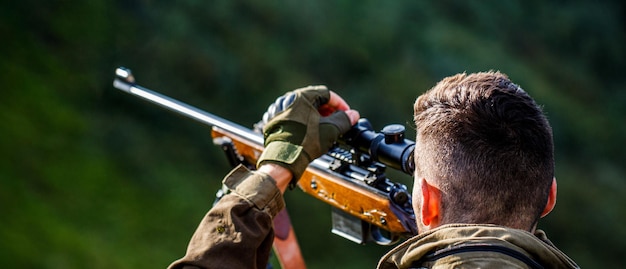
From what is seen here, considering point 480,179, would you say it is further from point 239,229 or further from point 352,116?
point 352,116

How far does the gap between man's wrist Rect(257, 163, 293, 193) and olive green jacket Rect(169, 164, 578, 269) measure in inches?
1.2

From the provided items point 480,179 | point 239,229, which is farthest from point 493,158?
point 239,229

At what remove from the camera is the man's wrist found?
1.80m

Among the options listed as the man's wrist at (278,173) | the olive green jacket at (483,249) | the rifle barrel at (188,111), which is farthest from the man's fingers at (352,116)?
the olive green jacket at (483,249)

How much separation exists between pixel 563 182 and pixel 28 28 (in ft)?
9.72

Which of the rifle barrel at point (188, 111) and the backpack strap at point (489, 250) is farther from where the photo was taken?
the rifle barrel at point (188, 111)

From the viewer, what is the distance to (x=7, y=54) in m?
3.79

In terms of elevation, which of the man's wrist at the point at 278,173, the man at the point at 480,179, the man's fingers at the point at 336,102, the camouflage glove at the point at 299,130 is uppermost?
the man's fingers at the point at 336,102

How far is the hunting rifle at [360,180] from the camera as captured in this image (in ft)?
6.20

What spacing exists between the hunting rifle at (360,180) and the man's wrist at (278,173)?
0.26 meters

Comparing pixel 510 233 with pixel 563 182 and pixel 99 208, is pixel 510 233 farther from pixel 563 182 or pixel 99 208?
pixel 99 208

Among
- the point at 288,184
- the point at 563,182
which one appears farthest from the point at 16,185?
the point at 563,182

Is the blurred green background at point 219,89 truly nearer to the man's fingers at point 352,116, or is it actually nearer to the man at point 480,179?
the man's fingers at point 352,116

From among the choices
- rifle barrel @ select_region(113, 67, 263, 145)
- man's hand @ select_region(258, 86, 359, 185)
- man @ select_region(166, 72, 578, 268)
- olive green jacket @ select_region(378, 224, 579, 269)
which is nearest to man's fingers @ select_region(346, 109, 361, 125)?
man's hand @ select_region(258, 86, 359, 185)
